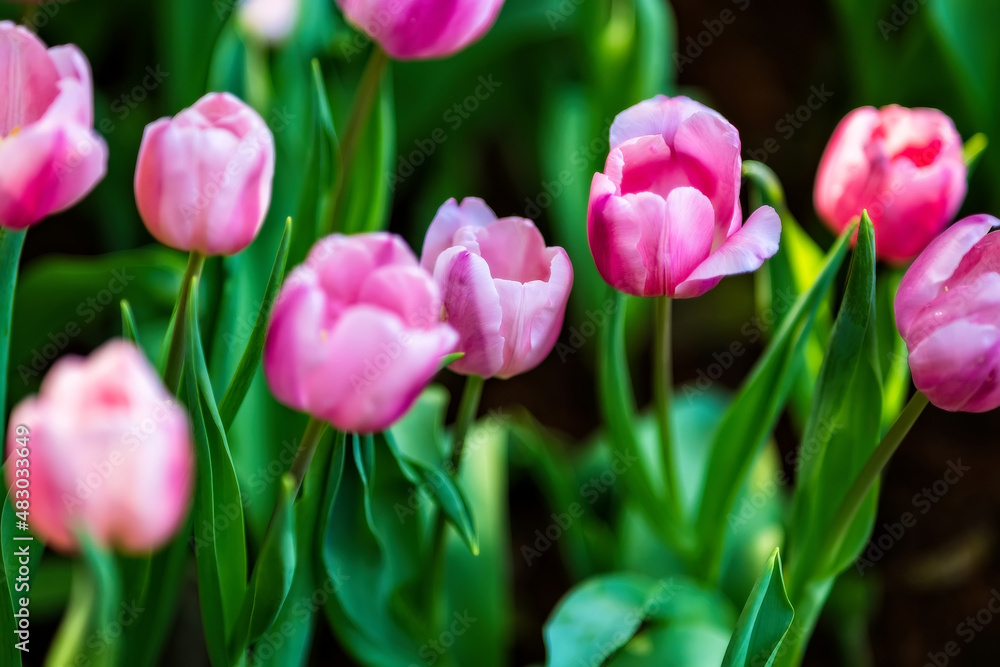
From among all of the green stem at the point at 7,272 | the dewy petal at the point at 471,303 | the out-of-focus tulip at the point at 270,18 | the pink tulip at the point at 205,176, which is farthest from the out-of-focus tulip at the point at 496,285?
Result: the out-of-focus tulip at the point at 270,18

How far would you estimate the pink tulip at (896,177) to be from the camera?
65 centimetres

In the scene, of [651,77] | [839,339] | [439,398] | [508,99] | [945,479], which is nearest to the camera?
[839,339]

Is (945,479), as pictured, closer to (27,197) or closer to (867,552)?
(867,552)

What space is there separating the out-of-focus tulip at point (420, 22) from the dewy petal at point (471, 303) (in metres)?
0.20

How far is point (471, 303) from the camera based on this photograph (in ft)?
1.68

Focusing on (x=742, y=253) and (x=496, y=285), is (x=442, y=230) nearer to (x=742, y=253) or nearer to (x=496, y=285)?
(x=496, y=285)

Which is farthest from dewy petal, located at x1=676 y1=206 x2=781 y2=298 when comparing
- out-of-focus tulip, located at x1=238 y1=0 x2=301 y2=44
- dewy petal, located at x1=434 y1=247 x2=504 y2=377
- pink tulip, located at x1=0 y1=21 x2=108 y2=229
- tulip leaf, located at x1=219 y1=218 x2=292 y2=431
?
out-of-focus tulip, located at x1=238 y1=0 x2=301 y2=44

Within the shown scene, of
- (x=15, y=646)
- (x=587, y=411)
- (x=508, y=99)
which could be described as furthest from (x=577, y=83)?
(x=15, y=646)

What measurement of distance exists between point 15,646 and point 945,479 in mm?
935

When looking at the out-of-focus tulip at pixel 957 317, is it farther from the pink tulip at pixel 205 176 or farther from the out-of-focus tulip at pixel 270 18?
the out-of-focus tulip at pixel 270 18

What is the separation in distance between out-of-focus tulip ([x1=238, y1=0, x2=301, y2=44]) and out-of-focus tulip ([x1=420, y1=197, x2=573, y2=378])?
0.43 meters

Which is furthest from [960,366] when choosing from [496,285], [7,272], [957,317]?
[7,272]

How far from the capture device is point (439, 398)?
0.83 metres

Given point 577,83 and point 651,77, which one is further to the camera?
point 577,83
